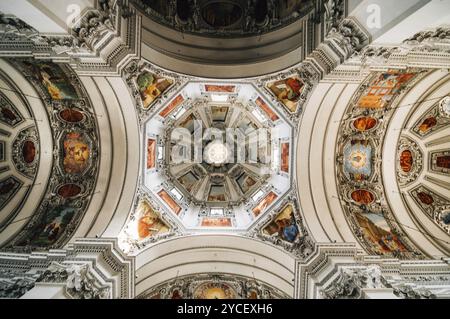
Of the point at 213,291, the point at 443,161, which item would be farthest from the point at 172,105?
the point at 443,161

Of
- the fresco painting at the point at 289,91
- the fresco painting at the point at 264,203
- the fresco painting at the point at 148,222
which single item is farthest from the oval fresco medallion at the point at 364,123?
the fresco painting at the point at 148,222

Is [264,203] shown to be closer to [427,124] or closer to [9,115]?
[427,124]

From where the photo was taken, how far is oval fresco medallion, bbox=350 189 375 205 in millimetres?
11836

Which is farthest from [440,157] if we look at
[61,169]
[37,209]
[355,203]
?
[37,209]

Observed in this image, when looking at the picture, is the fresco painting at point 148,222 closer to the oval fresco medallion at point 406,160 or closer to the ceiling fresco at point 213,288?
the ceiling fresco at point 213,288

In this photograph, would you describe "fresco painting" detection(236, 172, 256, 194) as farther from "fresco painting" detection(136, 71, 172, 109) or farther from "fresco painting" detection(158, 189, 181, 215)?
"fresco painting" detection(136, 71, 172, 109)

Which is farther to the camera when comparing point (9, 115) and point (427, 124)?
point (427, 124)

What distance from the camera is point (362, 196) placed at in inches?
469

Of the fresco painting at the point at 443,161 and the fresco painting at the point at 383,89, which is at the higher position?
the fresco painting at the point at 383,89

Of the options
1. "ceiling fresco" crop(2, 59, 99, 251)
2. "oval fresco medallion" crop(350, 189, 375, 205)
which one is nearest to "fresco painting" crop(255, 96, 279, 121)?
"oval fresco medallion" crop(350, 189, 375, 205)

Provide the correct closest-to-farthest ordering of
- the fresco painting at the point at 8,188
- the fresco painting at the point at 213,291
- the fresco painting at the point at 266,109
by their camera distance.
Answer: the fresco painting at the point at 8,188
the fresco painting at the point at 266,109
the fresco painting at the point at 213,291

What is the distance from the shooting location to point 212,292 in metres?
12.7

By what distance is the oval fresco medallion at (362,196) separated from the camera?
1184 centimetres

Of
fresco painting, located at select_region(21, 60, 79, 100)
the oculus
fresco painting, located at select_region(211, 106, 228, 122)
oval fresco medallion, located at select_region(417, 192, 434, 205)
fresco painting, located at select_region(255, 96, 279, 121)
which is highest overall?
fresco painting, located at select_region(211, 106, 228, 122)
